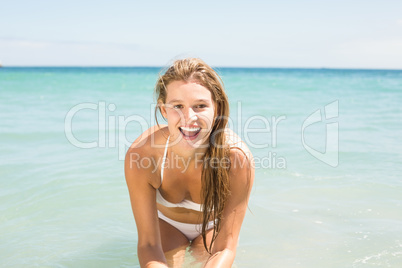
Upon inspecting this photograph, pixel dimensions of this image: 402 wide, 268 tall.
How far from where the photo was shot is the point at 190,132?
2383 millimetres

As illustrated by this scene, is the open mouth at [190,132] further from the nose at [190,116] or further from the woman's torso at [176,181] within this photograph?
the woman's torso at [176,181]

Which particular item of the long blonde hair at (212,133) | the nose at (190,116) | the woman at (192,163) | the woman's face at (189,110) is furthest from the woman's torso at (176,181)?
the nose at (190,116)

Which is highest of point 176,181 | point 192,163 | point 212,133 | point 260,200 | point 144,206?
point 212,133

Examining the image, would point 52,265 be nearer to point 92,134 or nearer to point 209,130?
point 209,130

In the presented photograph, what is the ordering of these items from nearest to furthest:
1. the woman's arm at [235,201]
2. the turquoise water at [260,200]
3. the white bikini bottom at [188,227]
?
the woman's arm at [235,201], the white bikini bottom at [188,227], the turquoise water at [260,200]

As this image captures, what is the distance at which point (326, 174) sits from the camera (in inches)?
198

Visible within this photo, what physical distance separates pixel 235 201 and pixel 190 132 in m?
0.54

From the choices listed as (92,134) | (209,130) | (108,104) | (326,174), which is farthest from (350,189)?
(108,104)

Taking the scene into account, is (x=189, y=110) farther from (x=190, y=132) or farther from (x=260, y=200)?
(x=260, y=200)

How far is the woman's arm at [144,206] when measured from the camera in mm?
2418

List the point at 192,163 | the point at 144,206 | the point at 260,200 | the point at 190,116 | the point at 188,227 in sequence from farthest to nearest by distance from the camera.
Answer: the point at 260,200 → the point at 188,227 → the point at 192,163 → the point at 144,206 → the point at 190,116

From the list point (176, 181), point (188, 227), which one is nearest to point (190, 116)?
point (176, 181)

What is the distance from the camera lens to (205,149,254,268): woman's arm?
2.50 metres

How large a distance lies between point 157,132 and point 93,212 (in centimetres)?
176
